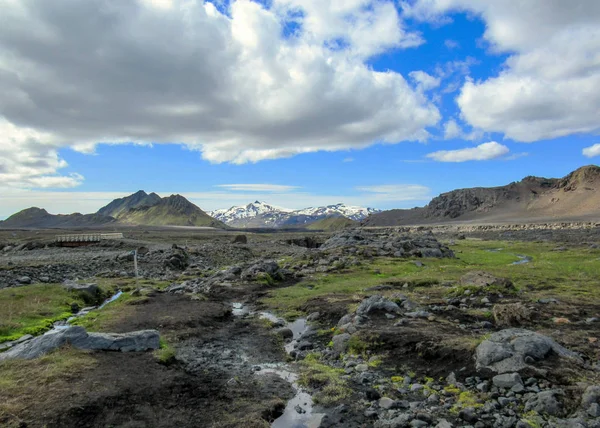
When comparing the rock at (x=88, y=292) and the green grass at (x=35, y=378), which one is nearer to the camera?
the green grass at (x=35, y=378)

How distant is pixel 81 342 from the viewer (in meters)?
14.7

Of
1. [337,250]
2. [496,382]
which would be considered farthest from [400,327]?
[337,250]

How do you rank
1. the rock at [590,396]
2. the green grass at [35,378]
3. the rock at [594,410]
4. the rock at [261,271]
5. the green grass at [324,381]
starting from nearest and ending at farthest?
the rock at [594,410], the rock at [590,396], the green grass at [35,378], the green grass at [324,381], the rock at [261,271]

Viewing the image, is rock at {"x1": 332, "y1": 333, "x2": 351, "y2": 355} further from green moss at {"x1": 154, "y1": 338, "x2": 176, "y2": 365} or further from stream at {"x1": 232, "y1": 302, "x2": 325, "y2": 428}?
green moss at {"x1": 154, "y1": 338, "x2": 176, "y2": 365}

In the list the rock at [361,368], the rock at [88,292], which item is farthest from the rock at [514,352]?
the rock at [88,292]

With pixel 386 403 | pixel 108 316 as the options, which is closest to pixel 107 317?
pixel 108 316

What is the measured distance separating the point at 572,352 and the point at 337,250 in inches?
A: 1598

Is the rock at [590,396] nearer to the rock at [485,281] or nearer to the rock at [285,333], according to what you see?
the rock at [285,333]

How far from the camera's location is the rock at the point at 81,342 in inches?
547

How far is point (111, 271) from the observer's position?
152 feet

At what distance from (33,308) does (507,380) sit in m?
25.9

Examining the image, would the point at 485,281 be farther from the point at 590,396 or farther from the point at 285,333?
the point at 590,396

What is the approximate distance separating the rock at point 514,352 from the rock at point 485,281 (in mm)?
13466

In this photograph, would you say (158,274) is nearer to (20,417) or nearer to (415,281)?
(415,281)
